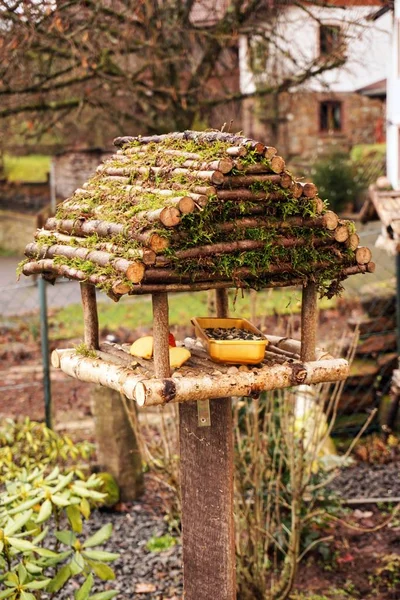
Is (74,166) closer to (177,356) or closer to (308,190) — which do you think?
(177,356)

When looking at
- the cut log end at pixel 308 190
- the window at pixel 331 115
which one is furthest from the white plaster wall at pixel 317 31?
the window at pixel 331 115

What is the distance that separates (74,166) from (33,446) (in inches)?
561

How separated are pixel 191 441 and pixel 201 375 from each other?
57 cm

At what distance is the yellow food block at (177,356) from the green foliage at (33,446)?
2523 mm

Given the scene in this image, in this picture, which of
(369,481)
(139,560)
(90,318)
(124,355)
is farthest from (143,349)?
(369,481)

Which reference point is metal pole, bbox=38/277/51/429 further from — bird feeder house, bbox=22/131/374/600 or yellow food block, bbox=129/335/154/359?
yellow food block, bbox=129/335/154/359

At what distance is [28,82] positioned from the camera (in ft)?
30.5

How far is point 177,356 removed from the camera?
3.19 m

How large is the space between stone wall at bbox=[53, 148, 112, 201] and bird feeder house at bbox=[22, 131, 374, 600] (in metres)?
15.5

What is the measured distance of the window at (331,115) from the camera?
25641 millimetres

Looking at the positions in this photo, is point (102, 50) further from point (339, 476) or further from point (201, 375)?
point (201, 375)

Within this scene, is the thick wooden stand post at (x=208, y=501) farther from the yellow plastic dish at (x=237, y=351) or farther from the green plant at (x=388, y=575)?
the green plant at (x=388, y=575)

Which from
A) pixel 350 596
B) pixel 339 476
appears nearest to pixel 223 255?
pixel 350 596

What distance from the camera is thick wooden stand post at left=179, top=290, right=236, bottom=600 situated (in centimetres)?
342
